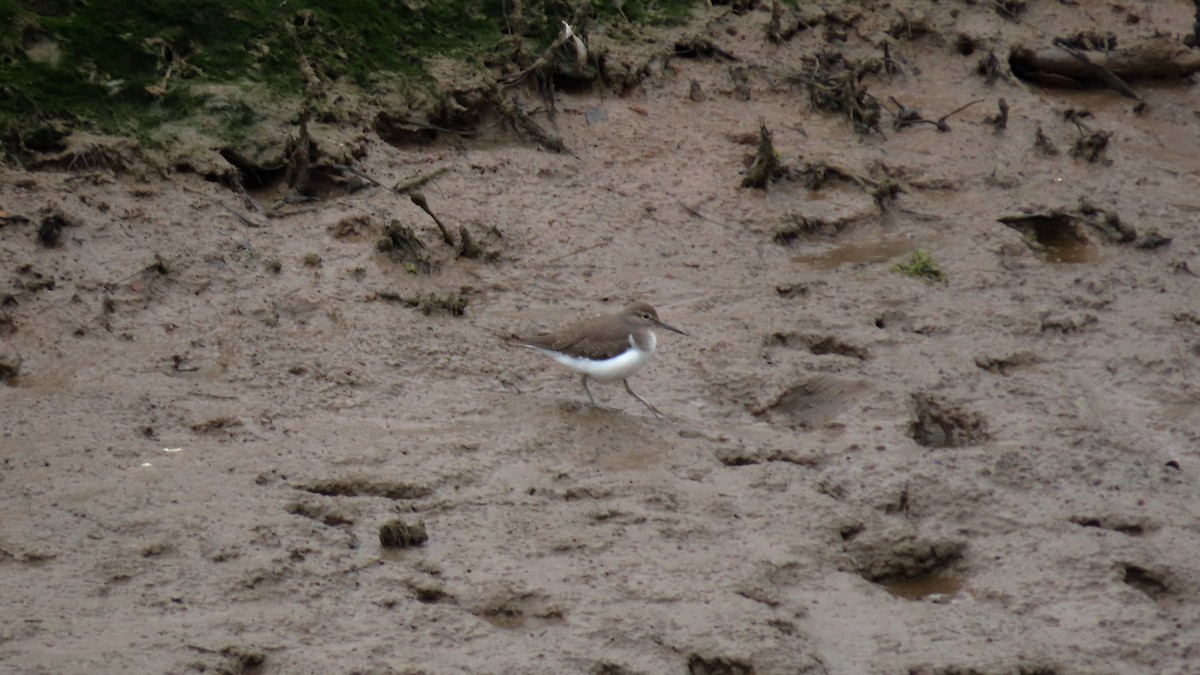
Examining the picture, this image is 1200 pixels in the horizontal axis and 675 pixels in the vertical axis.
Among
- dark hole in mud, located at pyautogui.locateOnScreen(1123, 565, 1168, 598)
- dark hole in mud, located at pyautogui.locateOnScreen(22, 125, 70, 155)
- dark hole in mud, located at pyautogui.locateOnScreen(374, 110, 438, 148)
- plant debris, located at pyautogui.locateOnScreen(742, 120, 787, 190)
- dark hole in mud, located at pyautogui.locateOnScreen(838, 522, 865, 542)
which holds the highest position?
dark hole in mud, located at pyautogui.locateOnScreen(22, 125, 70, 155)

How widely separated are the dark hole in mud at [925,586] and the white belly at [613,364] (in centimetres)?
185

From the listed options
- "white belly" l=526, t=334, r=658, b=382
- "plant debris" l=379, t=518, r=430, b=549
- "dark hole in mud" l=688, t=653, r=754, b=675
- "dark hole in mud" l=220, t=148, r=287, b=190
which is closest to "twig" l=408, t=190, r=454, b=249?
"dark hole in mud" l=220, t=148, r=287, b=190

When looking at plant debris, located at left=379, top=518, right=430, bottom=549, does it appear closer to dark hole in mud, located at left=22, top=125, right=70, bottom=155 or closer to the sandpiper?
the sandpiper

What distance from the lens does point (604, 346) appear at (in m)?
7.98

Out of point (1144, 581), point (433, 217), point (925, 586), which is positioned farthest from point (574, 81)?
point (1144, 581)

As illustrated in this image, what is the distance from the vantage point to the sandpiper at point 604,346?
799 cm

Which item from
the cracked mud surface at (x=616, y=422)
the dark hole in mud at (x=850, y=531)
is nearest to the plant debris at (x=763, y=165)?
the cracked mud surface at (x=616, y=422)

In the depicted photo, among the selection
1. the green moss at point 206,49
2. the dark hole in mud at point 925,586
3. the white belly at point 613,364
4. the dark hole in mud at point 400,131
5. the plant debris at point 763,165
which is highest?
the green moss at point 206,49

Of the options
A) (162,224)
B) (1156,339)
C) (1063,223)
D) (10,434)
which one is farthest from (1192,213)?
(10,434)

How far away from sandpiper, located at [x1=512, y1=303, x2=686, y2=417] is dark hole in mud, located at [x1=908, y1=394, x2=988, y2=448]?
4.89 feet

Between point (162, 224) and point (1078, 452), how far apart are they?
5.50m

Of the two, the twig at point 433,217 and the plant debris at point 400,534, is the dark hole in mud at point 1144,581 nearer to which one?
the plant debris at point 400,534

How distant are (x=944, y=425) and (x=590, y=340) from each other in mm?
2074

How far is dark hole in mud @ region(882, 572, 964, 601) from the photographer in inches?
275
